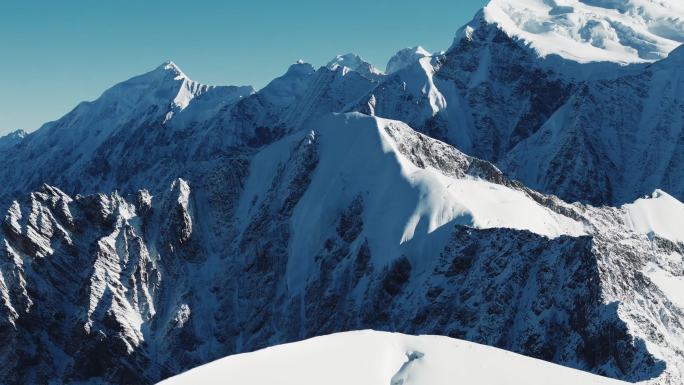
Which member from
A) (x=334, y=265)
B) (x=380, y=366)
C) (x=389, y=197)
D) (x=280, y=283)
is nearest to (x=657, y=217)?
(x=389, y=197)

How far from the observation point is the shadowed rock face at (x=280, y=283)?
87.4 metres

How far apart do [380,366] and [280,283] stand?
83433mm

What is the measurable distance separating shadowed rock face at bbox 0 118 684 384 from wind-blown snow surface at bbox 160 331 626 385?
30007 millimetres

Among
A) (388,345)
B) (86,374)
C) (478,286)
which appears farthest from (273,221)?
(388,345)

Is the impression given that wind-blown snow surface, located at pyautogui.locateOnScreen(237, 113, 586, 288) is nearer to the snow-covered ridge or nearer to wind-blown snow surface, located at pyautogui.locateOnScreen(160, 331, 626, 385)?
the snow-covered ridge

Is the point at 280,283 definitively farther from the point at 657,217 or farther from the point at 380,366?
the point at 380,366

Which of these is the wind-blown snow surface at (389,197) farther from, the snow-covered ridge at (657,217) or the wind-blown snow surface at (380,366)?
the wind-blown snow surface at (380,366)

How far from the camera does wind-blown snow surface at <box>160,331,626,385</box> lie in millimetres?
45531

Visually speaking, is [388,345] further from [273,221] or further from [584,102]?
[584,102]

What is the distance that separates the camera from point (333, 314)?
373 ft

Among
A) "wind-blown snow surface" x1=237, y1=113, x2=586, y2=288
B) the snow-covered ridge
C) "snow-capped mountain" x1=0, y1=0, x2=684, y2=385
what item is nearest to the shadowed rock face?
"snow-capped mountain" x1=0, y1=0, x2=684, y2=385

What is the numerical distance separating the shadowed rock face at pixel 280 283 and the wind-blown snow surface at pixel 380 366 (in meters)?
30.0

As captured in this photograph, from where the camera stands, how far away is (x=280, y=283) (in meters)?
131

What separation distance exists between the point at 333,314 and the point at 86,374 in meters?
37.8
